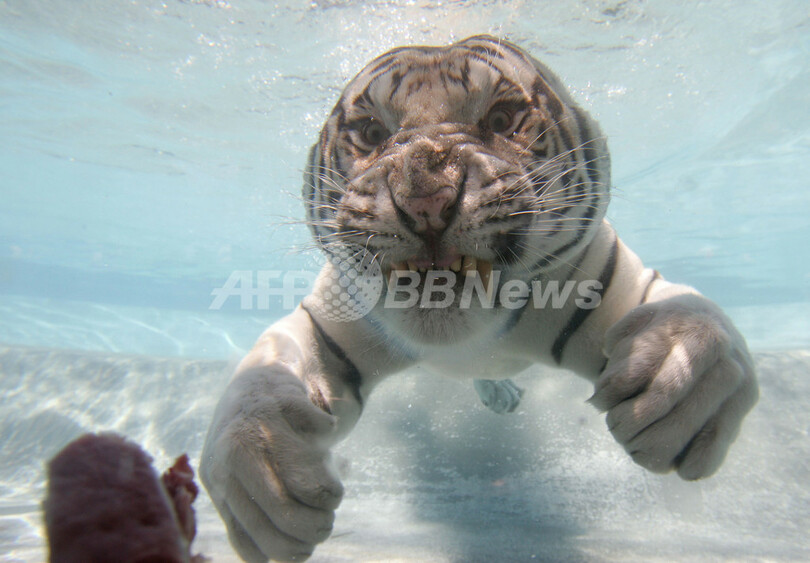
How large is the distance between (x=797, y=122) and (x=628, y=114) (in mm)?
5492

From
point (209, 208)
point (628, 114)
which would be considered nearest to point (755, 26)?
point (628, 114)

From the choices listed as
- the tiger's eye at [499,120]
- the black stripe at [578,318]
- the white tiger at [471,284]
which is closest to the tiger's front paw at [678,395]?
the white tiger at [471,284]

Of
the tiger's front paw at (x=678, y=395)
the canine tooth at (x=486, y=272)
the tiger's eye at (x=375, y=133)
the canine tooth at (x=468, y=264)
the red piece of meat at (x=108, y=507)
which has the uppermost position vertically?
the red piece of meat at (x=108, y=507)

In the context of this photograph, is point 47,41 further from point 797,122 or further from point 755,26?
point 797,122

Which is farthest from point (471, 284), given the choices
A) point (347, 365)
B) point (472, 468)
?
point (472, 468)

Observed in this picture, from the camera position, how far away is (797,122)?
42.9 feet

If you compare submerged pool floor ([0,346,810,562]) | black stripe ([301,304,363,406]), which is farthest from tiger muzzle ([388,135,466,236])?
submerged pool floor ([0,346,810,562])

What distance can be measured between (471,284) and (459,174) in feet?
1.12

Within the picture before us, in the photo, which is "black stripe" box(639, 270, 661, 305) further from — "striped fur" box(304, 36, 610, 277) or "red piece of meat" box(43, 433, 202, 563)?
"red piece of meat" box(43, 433, 202, 563)

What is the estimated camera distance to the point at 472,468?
4.24 m

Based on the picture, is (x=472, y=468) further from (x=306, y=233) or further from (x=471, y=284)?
(x=306, y=233)

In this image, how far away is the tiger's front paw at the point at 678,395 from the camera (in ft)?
4.79

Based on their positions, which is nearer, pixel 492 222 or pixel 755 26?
pixel 492 222

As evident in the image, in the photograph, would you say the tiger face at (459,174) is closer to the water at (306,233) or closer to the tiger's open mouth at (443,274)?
the tiger's open mouth at (443,274)
